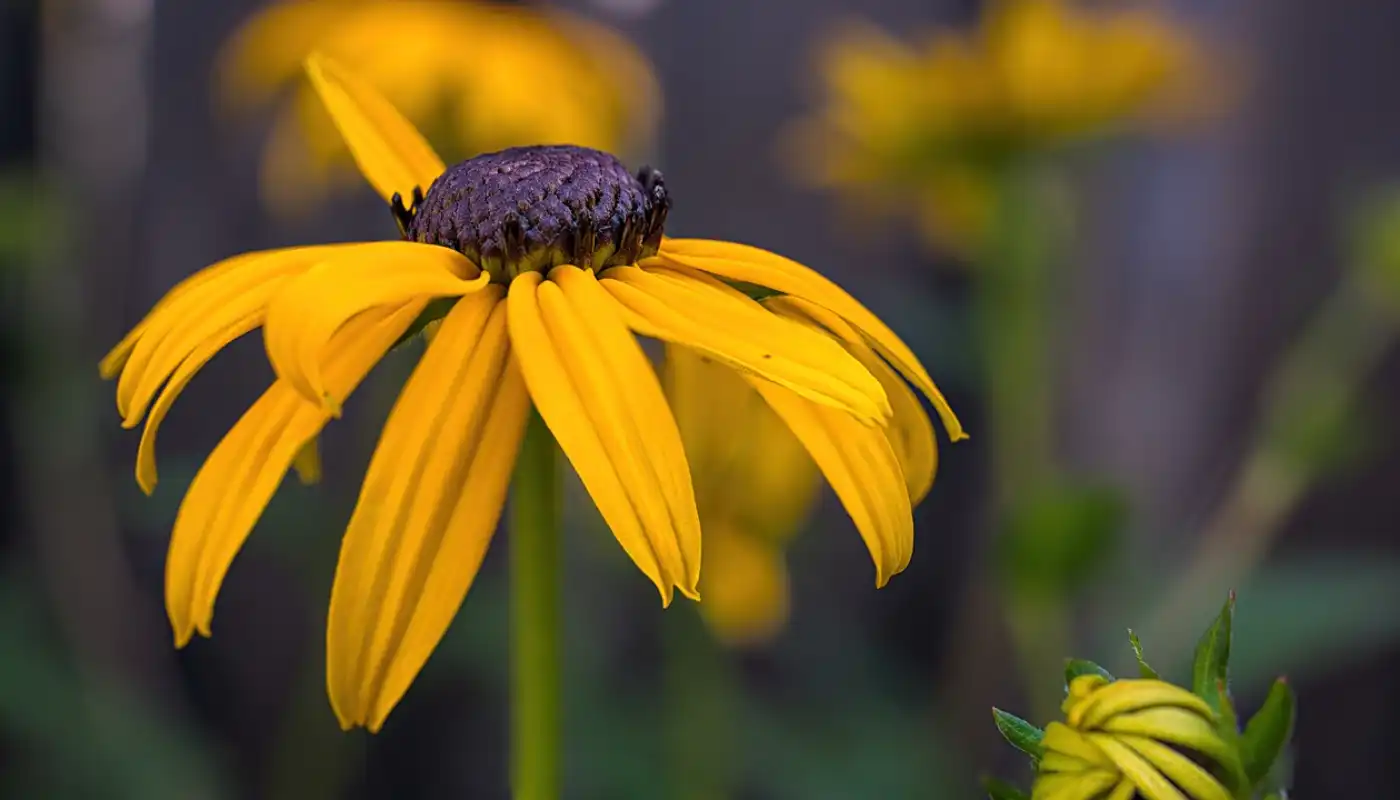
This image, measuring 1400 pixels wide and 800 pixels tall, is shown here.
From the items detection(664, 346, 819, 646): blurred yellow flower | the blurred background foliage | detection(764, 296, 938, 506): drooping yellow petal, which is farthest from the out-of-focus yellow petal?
detection(764, 296, 938, 506): drooping yellow petal

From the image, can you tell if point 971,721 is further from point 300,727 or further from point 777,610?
point 300,727

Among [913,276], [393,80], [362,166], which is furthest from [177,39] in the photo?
[362,166]

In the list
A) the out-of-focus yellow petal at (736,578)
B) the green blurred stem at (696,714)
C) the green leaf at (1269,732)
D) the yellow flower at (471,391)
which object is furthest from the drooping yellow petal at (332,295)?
the green blurred stem at (696,714)

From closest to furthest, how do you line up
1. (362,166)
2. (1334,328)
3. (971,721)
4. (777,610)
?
(362,166), (777,610), (1334,328), (971,721)

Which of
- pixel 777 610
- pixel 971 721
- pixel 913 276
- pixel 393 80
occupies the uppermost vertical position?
pixel 393 80

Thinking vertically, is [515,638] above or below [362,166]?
below

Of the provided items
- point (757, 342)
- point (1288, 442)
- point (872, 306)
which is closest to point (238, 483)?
point (757, 342)
